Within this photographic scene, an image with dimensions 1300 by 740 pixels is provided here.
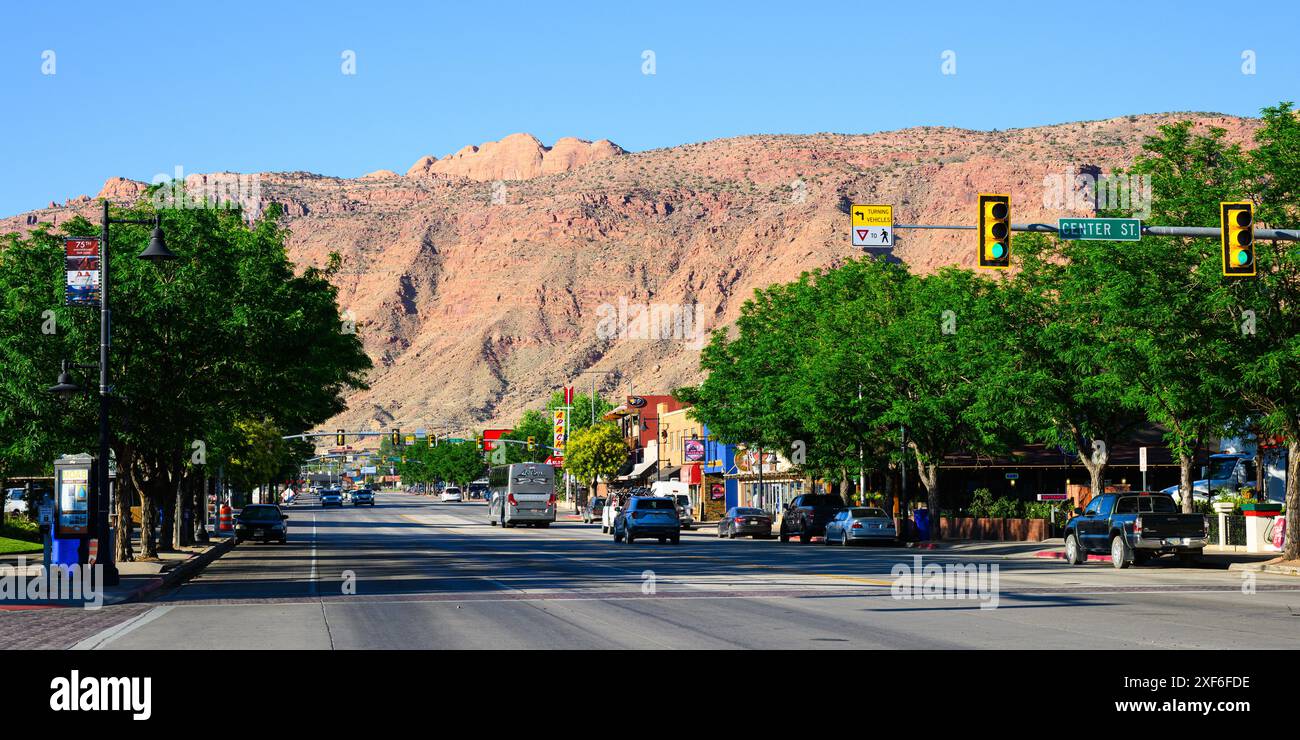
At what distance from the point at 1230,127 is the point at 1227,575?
184m

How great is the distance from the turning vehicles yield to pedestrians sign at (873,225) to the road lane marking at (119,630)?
11.9 metres

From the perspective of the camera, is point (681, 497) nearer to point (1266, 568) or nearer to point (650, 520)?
point (650, 520)

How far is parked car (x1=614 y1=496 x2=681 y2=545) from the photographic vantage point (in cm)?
5219

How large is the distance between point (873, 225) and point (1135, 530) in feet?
48.3

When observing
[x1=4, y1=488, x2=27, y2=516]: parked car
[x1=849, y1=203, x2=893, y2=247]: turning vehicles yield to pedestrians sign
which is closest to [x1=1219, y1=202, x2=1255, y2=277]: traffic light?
Answer: [x1=849, y1=203, x2=893, y2=247]: turning vehicles yield to pedestrians sign

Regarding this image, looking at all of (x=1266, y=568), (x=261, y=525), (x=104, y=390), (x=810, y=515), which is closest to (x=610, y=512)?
(x=810, y=515)

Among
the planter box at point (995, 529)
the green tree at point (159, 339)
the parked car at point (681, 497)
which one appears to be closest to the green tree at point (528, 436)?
the parked car at point (681, 497)

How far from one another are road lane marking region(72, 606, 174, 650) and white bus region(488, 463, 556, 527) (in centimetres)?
5539

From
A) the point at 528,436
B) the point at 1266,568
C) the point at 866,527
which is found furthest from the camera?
the point at 528,436

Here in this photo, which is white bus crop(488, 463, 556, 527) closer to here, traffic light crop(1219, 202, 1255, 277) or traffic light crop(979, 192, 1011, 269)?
traffic light crop(979, 192, 1011, 269)

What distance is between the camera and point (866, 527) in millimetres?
47344
